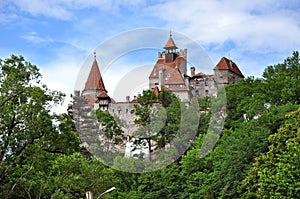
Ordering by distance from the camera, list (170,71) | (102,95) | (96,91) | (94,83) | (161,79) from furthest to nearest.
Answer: (170,71) < (96,91) < (94,83) < (161,79) < (102,95)

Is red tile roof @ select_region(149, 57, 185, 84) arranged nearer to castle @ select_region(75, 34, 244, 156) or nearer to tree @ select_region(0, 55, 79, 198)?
castle @ select_region(75, 34, 244, 156)

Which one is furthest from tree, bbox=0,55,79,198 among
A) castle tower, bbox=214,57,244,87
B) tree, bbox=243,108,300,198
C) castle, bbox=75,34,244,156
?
castle tower, bbox=214,57,244,87

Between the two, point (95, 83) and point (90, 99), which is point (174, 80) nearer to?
point (95, 83)

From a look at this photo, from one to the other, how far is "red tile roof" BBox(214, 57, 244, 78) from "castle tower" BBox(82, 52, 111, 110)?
1432 cm

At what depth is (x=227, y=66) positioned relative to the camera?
74750 millimetres

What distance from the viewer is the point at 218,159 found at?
130 feet

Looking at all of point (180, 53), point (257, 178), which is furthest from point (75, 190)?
point (180, 53)

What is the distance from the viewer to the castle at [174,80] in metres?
68.6

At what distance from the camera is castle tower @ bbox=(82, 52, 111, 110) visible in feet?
220

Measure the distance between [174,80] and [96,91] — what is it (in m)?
9.45

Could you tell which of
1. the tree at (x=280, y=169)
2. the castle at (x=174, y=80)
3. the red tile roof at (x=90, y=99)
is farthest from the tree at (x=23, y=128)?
the red tile roof at (x=90, y=99)

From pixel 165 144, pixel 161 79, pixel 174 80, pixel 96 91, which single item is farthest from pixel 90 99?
pixel 165 144

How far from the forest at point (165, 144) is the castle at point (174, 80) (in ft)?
44.5

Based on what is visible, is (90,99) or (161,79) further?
(90,99)
